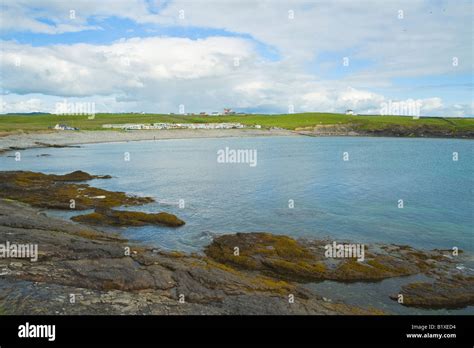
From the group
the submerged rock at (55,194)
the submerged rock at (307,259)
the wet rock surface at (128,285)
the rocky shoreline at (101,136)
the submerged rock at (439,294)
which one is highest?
the rocky shoreline at (101,136)

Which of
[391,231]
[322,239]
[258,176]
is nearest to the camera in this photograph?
[322,239]

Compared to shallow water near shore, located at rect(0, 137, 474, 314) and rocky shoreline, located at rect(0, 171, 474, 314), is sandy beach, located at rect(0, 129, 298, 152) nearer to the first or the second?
shallow water near shore, located at rect(0, 137, 474, 314)

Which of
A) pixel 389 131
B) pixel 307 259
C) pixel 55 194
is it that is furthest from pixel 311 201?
pixel 389 131

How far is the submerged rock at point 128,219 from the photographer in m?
28.4

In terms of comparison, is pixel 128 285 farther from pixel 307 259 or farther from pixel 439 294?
pixel 439 294

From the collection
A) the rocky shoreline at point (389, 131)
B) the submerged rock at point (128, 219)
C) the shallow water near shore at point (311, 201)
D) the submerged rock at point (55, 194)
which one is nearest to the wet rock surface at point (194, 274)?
the shallow water near shore at point (311, 201)

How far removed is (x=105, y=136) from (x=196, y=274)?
135850mm

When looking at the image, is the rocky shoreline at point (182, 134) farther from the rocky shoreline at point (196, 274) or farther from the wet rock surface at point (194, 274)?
the wet rock surface at point (194, 274)

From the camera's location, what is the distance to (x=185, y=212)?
109ft

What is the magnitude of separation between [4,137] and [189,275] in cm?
11057

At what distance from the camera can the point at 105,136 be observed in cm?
14250

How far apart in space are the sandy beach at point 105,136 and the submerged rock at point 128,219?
75.5 metres

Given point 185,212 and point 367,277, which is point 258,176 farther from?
point 367,277
